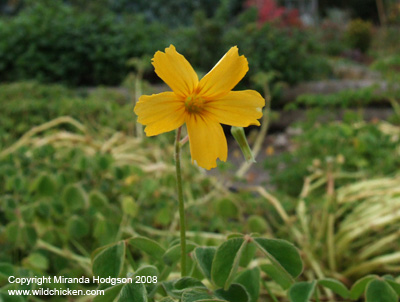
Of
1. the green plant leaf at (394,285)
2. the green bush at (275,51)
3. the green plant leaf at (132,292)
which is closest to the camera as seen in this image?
the green plant leaf at (132,292)

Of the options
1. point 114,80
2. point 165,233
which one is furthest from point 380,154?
point 114,80

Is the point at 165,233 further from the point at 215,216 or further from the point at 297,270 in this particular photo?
the point at 297,270

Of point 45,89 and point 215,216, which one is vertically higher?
point 45,89

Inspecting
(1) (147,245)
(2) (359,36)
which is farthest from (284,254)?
(2) (359,36)

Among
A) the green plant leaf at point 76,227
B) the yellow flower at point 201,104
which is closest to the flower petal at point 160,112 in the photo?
the yellow flower at point 201,104

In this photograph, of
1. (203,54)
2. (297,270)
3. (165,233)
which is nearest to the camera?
(297,270)

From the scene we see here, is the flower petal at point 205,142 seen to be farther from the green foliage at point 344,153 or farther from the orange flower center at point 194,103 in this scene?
the green foliage at point 344,153

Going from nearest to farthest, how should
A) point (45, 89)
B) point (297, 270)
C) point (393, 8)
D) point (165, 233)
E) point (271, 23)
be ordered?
point (297, 270) → point (165, 233) → point (45, 89) → point (271, 23) → point (393, 8)
